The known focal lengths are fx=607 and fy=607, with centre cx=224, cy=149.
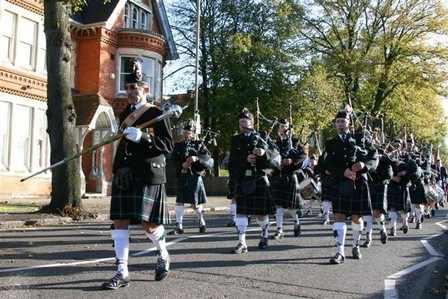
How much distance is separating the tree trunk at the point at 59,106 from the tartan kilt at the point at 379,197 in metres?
7.38

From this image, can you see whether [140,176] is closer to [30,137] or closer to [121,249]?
[121,249]

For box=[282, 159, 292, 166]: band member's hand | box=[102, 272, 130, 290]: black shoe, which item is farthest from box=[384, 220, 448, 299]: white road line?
box=[282, 159, 292, 166]: band member's hand

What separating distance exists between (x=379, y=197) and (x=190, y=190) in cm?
377

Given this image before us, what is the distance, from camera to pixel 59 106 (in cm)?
1498

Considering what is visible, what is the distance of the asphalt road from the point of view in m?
6.22

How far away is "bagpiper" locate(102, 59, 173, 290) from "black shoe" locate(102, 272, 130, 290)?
0.21m

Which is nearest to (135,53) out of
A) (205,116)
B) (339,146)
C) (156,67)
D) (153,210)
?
(156,67)

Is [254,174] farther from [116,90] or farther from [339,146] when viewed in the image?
[116,90]

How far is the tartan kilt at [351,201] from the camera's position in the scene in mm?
9078

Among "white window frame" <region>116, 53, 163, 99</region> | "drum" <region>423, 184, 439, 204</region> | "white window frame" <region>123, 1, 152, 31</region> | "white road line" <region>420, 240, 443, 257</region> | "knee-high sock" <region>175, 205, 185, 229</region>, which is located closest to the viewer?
"white road line" <region>420, 240, 443, 257</region>

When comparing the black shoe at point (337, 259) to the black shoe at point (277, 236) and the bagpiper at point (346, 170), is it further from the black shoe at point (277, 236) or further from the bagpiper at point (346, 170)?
the black shoe at point (277, 236)

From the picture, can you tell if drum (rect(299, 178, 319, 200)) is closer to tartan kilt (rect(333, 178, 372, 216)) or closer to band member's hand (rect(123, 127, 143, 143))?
tartan kilt (rect(333, 178, 372, 216))

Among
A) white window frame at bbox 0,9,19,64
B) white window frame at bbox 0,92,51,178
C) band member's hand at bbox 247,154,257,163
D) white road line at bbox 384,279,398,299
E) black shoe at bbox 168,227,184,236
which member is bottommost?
white road line at bbox 384,279,398,299

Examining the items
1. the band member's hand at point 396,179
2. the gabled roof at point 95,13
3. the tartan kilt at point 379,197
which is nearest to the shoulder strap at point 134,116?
the tartan kilt at point 379,197
